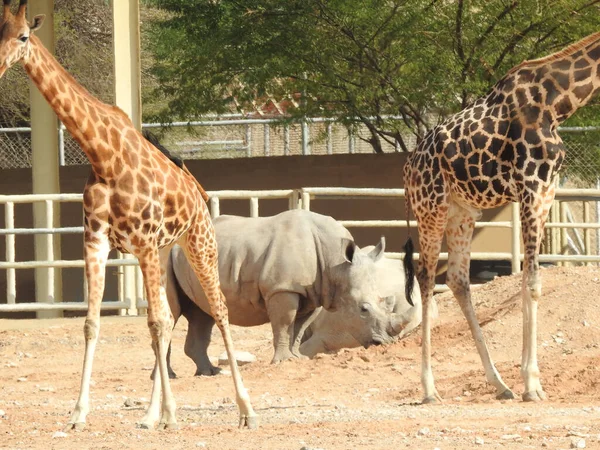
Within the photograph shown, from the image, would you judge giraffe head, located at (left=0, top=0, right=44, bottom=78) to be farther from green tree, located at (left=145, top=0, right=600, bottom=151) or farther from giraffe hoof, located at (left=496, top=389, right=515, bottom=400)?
green tree, located at (left=145, top=0, right=600, bottom=151)

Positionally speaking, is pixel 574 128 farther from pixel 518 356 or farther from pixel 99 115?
pixel 99 115

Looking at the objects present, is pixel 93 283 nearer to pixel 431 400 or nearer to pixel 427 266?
pixel 431 400

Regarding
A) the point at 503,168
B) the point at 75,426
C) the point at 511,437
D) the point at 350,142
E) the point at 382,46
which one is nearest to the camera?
the point at 511,437

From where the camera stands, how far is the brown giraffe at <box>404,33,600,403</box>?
8.38 metres

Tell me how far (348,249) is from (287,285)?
0.71m

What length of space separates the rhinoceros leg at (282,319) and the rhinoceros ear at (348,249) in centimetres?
67

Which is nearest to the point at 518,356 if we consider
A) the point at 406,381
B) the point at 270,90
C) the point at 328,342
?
the point at 406,381

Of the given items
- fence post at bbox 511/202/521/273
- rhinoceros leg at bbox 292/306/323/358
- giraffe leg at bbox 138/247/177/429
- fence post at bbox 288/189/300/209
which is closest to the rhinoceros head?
rhinoceros leg at bbox 292/306/323/358

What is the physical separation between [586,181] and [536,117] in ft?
30.9

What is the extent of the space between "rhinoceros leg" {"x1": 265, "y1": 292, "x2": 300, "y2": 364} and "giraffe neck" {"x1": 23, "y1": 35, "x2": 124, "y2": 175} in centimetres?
440

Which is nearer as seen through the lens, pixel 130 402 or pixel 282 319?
pixel 130 402

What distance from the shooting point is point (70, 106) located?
24.5 ft

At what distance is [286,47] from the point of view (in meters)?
16.2

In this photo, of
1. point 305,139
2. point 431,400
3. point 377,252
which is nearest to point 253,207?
point 377,252
